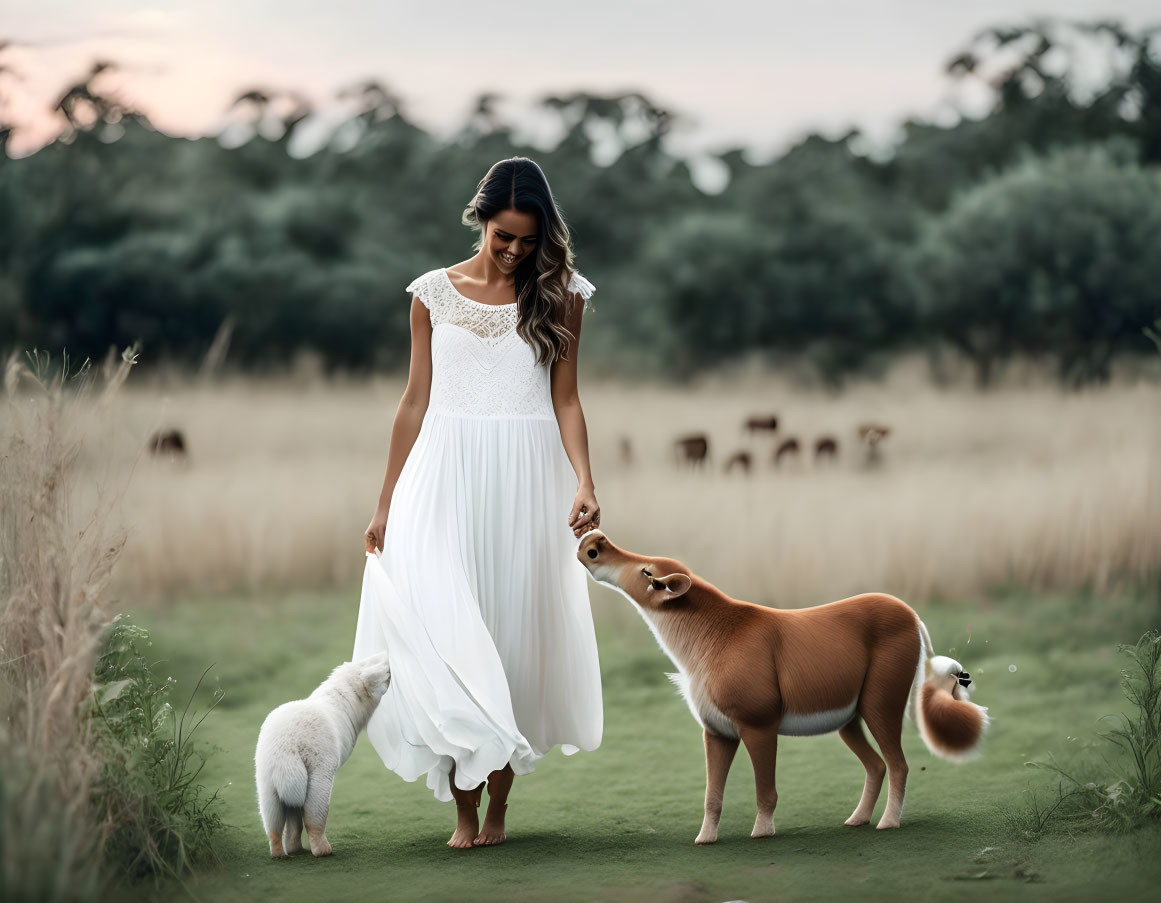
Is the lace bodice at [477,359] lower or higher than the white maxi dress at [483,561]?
higher

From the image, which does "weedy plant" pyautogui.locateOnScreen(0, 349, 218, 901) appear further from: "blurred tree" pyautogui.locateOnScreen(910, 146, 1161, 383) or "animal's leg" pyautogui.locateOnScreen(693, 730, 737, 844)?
"blurred tree" pyautogui.locateOnScreen(910, 146, 1161, 383)

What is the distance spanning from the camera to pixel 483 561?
176 inches

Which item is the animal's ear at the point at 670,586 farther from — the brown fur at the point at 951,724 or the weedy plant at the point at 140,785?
the weedy plant at the point at 140,785

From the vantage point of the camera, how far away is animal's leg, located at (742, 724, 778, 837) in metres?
4.13

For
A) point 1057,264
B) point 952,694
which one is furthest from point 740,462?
point 1057,264

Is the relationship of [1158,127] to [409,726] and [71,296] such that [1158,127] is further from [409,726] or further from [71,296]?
[409,726]

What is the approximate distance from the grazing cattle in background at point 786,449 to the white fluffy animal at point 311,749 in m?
6.06

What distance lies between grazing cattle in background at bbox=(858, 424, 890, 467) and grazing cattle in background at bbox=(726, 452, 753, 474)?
3.16 ft

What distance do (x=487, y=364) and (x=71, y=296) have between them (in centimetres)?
1205

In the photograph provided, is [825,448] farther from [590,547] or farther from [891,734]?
[590,547]

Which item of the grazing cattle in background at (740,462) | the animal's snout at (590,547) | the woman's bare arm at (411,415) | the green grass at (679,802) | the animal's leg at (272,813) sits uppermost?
the woman's bare arm at (411,415)

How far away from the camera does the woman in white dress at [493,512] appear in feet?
14.2

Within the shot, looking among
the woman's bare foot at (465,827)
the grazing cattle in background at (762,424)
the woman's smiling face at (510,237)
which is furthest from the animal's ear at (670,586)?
the grazing cattle in background at (762,424)

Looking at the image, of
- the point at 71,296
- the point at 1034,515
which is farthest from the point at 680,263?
the point at 1034,515
